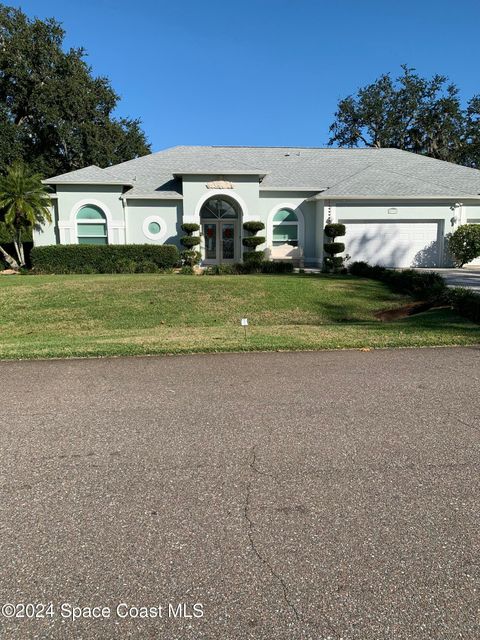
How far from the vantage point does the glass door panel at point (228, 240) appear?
82.0ft

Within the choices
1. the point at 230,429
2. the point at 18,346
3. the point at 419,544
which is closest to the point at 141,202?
the point at 18,346

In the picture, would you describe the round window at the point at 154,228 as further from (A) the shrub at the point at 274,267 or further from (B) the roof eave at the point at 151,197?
(A) the shrub at the point at 274,267

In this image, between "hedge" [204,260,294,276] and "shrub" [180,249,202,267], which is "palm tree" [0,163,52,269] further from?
"hedge" [204,260,294,276]

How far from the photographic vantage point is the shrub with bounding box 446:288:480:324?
1014cm

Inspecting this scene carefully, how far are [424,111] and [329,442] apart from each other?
50.1 m


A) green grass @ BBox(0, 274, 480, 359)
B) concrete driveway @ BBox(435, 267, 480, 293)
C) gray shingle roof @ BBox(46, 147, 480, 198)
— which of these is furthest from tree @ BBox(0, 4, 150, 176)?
concrete driveway @ BBox(435, 267, 480, 293)

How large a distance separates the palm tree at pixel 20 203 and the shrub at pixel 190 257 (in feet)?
23.4

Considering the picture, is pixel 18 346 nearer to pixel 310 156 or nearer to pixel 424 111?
pixel 310 156

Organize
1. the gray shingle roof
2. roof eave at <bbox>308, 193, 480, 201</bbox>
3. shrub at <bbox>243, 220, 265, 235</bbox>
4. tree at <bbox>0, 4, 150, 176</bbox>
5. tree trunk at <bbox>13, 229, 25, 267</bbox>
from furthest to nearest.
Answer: tree at <bbox>0, 4, 150, 176</bbox>
the gray shingle roof
shrub at <bbox>243, 220, 265, 235</bbox>
tree trunk at <bbox>13, 229, 25, 267</bbox>
roof eave at <bbox>308, 193, 480, 201</bbox>

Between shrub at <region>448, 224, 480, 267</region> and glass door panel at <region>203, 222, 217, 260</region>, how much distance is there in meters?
11.7

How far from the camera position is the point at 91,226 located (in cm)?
2373

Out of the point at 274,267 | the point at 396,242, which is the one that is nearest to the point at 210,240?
the point at 274,267

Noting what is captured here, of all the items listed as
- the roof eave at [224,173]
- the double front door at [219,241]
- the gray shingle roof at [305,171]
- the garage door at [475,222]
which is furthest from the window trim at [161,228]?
the garage door at [475,222]

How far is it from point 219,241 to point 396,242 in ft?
29.7
